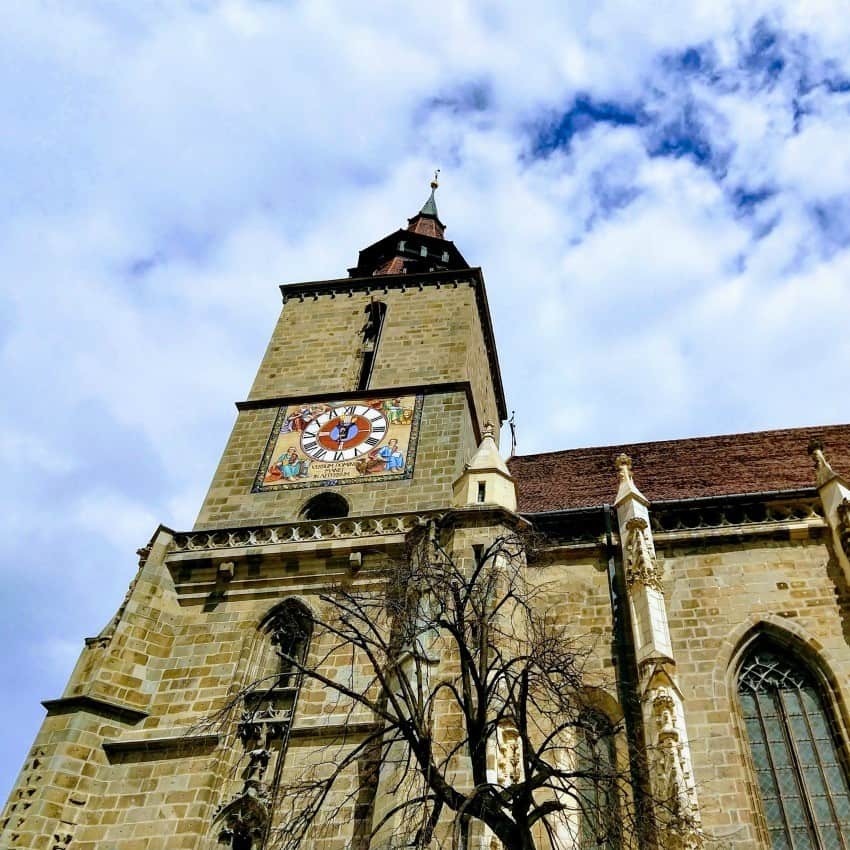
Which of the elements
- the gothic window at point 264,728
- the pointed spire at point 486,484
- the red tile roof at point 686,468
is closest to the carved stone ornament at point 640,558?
the pointed spire at point 486,484

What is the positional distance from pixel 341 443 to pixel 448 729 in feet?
23.2

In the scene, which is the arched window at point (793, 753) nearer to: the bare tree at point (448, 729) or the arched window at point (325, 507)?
the bare tree at point (448, 729)

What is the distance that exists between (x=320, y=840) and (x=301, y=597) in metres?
3.54

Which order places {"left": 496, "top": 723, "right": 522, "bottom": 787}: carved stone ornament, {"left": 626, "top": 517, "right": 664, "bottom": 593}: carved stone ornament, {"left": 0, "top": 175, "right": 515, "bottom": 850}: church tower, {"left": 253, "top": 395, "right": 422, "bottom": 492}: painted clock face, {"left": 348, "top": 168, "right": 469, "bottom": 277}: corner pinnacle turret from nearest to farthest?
{"left": 496, "top": 723, "right": 522, "bottom": 787}: carved stone ornament, {"left": 0, "top": 175, "right": 515, "bottom": 850}: church tower, {"left": 626, "top": 517, "right": 664, "bottom": 593}: carved stone ornament, {"left": 253, "top": 395, "right": 422, "bottom": 492}: painted clock face, {"left": 348, "top": 168, "right": 469, "bottom": 277}: corner pinnacle turret

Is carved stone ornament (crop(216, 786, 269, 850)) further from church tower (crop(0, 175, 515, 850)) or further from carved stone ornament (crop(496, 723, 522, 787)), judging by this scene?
carved stone ornament (crop(496, 723, 522, 787))

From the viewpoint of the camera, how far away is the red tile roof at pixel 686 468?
14.2 meters

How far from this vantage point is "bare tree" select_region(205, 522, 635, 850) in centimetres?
646

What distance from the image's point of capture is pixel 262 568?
41.4ft

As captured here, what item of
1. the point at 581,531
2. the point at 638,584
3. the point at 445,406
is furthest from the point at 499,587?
the point at 445,406

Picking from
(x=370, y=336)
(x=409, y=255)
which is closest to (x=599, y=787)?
(x=370, y=336)

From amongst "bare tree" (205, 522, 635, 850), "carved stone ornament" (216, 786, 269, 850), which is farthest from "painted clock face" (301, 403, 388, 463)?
"carved stone ornament" (216, 786, 269, 850)

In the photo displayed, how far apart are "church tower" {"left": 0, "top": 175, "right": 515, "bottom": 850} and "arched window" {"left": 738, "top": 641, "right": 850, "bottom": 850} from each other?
394 centimetres

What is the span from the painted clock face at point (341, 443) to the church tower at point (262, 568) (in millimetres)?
33

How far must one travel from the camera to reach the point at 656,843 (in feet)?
23.2
